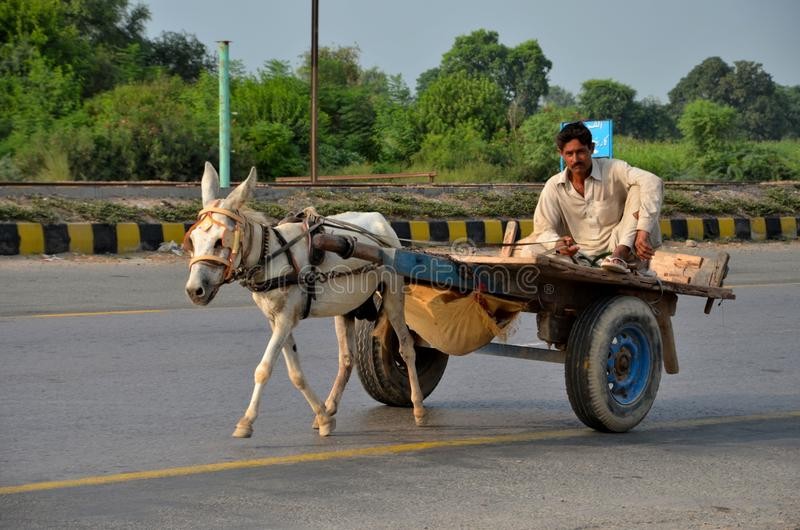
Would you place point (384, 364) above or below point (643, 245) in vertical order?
below

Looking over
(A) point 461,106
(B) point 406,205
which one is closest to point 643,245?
(B) point 406,205

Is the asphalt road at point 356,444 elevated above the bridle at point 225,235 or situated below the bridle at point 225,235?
below

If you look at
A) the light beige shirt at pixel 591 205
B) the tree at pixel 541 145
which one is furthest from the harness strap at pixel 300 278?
the tree at pixel 541 145

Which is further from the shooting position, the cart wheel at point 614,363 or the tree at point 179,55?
the tree at point 179,55

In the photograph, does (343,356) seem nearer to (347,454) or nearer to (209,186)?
(347,454)

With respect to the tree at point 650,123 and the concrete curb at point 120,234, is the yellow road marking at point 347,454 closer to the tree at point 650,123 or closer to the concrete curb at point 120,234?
the concrete curb at point 120,234

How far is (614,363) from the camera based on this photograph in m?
6.79

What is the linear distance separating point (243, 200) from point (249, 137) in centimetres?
2600

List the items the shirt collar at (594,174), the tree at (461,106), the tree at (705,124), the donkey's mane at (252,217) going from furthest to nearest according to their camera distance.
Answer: the tree at (461,106)
the tree at (705,124)
the shirt collar at (594,174)
the donkey's mane at (252,217)

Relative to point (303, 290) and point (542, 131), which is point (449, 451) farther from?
Result: point (542, 131)

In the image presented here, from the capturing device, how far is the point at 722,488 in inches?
223

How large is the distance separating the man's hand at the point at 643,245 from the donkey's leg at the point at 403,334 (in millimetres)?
1339

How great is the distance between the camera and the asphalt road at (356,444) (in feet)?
16.9

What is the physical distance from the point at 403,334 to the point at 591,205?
4.48ft
